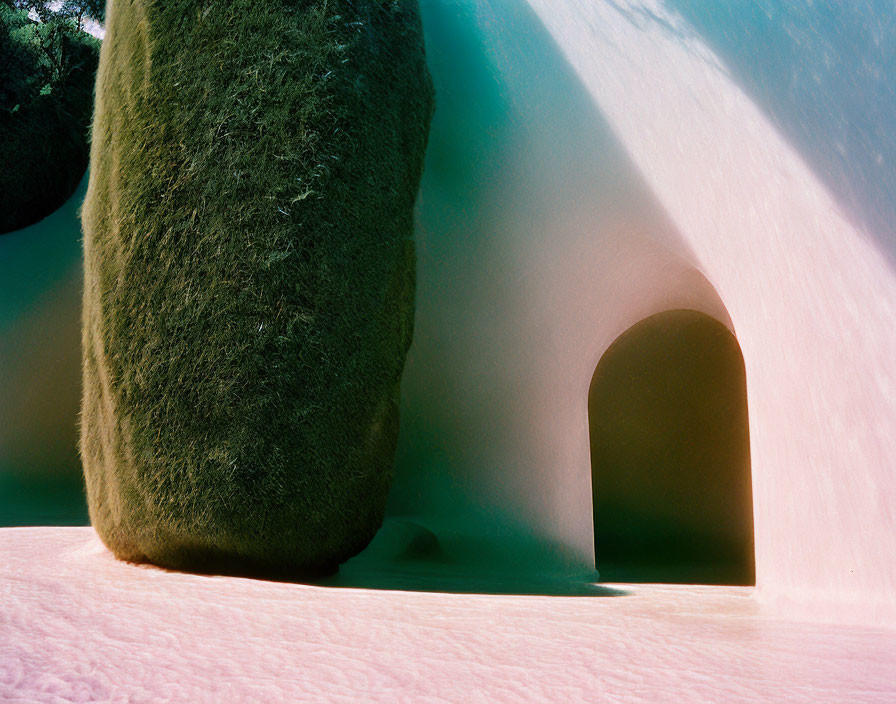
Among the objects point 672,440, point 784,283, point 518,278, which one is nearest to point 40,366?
point 518,278

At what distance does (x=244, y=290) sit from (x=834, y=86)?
3268 mm

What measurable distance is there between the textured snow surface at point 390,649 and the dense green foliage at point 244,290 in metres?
0.66

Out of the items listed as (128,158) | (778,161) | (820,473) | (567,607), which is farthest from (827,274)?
(128,158)

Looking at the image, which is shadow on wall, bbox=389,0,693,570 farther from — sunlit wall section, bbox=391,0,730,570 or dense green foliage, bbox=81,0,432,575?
dense green foliage, bbox=81,0,432,575

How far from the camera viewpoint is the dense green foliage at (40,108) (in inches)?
324

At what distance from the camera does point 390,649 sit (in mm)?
2381

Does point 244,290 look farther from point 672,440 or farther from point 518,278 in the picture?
point 672,440

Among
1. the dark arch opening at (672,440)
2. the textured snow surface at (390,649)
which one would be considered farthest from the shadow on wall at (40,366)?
the dark arch opening at (672,440)

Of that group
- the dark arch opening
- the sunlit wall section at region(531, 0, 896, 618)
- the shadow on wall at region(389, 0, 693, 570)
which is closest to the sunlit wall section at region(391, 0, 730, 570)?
the shadow on wall at region(389, 0, 693, 570)

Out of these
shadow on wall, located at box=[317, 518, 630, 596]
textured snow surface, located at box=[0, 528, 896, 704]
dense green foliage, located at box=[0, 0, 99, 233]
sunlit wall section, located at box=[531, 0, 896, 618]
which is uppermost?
dense green foliage, located at box=[0, 0, 99, 233]

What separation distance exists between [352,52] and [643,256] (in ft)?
8.63

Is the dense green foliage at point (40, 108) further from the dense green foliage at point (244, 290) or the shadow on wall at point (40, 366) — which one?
the dense green foliage at point (244, 290)

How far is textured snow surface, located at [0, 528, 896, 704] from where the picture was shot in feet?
6.45

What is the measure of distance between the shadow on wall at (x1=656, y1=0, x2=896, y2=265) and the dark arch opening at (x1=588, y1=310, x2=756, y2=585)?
15.7 ft
